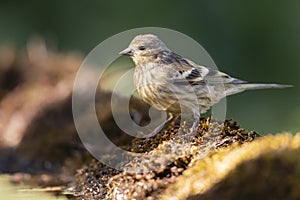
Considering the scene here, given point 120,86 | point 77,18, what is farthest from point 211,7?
point 120,86

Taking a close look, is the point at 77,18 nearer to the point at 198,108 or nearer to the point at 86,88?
the point at 86,88

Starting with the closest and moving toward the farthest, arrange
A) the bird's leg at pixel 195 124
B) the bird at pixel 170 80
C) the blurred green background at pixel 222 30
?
the bird's leg at pixel 195 124 < the bird at pixel 170 80 < the blurred green background at pixel 222 30

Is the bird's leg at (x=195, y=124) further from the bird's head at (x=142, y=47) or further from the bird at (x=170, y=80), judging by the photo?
the bird's head at (x=142, y=47)

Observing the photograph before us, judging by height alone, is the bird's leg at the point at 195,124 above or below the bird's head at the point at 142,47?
below

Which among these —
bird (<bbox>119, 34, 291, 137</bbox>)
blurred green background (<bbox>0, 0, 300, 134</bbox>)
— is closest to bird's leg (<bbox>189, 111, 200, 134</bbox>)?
bird (<bbox>119, 34, 291, 137</bbox>)

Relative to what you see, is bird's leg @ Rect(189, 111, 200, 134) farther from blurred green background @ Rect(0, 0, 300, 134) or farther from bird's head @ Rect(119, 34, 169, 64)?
blurred green background @ Rect(0, 0, 300, 134)

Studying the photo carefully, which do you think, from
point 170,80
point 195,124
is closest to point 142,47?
point 170,80

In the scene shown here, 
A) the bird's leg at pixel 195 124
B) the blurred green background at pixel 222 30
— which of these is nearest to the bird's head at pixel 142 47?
the bird's leg at pixel 195 124

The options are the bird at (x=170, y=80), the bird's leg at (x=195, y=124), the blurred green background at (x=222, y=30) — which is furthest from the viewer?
the blurred green background at (x=222, y=30)
